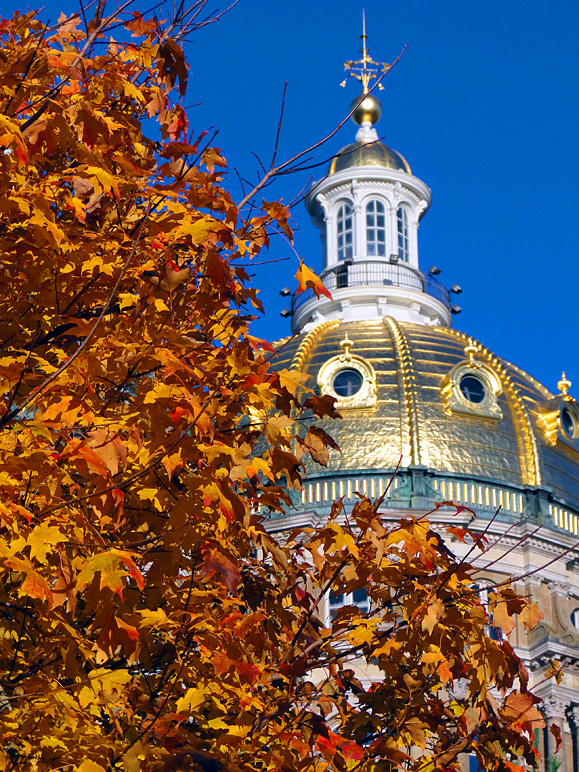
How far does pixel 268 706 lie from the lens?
7.10m

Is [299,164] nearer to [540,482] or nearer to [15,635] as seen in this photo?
A: [15,635]

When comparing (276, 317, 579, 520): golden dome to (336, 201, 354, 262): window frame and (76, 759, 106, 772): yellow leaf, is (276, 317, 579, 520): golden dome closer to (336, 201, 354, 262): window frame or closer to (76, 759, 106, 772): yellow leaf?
(336, 201, 354, 262): window frame

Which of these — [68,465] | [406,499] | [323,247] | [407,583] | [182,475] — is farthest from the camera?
[323,247]

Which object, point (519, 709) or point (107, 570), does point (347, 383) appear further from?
point (107, 570)

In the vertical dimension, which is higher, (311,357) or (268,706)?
(311,357)

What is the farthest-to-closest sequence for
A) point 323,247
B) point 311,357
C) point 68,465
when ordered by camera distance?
point 323,247 → point 311,357 → point 68,465

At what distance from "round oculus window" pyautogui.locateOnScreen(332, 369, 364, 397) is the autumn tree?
115ft

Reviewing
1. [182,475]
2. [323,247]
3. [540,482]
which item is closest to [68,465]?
[182,475]

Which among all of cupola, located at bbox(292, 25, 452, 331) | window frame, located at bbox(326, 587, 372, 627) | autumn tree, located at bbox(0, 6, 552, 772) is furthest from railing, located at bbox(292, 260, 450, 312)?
autumn tree, located at bbox(0, 6, 552, 772)

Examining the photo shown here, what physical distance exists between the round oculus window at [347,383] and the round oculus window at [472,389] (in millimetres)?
3698

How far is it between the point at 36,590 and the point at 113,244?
2.26 metres

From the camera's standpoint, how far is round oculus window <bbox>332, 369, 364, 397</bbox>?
141ft

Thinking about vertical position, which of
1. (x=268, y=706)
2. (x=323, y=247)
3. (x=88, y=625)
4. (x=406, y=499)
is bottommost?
(x=268, y=706)

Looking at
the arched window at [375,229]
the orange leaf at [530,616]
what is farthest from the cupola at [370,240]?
the orange leaf at [530,616]
